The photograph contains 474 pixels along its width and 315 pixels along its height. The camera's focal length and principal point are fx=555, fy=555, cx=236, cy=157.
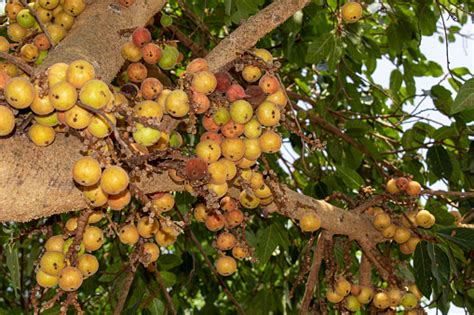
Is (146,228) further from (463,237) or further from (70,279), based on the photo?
(463,237)

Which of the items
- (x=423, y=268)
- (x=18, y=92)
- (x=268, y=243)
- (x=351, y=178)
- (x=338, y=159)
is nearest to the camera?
(x=18, y=92)

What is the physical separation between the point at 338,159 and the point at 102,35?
1.88 m

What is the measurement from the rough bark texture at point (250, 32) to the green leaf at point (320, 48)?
1.18 meters

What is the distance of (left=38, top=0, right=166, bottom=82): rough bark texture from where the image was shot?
1397 millimetres

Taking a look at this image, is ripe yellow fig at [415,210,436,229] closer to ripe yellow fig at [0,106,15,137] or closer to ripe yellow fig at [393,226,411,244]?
ripe yellow fig at [393,226,411,244]

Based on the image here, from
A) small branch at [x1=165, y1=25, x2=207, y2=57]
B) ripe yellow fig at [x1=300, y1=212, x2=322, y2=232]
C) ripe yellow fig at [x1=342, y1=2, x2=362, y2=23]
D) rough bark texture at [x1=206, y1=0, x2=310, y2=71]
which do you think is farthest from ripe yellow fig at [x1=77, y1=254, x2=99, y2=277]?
small branch at [x1=165, y1=25, x2=207, y2=57]

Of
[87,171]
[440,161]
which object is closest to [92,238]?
[87,171]

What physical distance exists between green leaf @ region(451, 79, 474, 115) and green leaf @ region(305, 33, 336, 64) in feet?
4.08

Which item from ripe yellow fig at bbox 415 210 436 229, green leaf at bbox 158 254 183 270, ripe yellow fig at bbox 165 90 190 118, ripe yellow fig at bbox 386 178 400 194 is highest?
ripe yellow fig at bbox 165 90 190 118

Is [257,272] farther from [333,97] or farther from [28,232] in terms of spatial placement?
[28,232]

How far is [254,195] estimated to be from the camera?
1.61 metres

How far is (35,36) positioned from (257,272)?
2.75 m

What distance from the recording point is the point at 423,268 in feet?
6.65

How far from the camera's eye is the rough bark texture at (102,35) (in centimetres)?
140
